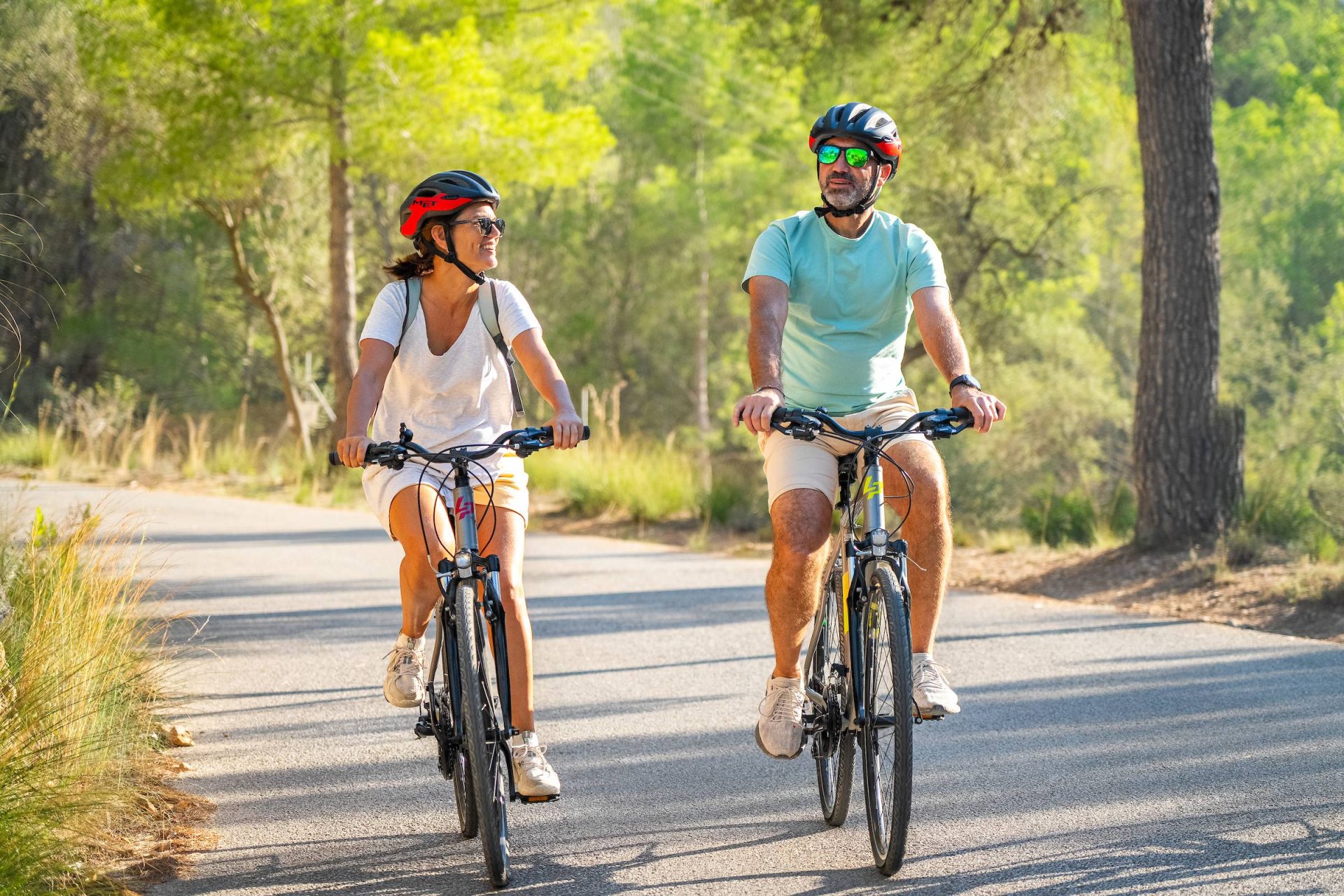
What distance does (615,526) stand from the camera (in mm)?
15203

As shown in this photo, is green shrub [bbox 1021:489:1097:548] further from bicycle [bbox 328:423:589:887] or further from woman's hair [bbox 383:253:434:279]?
bicycle [bbox 328:423:589:887]

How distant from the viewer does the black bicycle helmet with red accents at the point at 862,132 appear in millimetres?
4617

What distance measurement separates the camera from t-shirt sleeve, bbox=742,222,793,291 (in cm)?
464

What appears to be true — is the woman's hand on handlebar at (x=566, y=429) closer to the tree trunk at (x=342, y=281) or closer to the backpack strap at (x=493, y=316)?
the backpack strap at (x=493, y=316)

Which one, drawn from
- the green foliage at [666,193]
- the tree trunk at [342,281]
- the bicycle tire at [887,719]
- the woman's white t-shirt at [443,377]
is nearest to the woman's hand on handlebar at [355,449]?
the woman's white t-shirt at [443,377]

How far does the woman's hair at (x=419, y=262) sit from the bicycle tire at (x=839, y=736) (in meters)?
1.65

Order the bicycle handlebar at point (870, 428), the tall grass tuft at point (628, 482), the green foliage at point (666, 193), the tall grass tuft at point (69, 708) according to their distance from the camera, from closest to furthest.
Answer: the tall grass tuft at point (69, 708)
the bicycle handlebar at point (870, 428)
the tall grass tuft at point (628, 482)
the green foliage at point (666, 193)

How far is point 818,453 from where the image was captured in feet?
14.9

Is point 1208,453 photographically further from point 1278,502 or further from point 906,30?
point 906,30

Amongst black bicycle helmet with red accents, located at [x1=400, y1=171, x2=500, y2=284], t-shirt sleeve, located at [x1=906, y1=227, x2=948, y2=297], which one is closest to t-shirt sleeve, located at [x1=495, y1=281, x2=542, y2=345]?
black bicycle helmet with red accents, located at [x1=400, y1=171, x2=500, y2=284]

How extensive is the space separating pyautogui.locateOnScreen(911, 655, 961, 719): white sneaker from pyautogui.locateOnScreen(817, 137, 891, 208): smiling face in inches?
59.1

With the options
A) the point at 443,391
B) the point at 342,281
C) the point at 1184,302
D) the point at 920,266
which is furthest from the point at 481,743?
the point at 342,281

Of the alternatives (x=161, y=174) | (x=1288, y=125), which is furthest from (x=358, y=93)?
(x=1288, y=125)

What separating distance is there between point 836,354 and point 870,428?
23.3 inches
